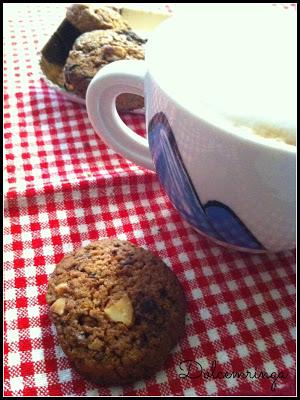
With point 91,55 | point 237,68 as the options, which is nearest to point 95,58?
point 91,55

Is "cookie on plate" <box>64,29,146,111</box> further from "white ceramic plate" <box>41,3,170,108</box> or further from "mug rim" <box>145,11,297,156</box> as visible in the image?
"mug rim" <box>145,11,297,156</box>

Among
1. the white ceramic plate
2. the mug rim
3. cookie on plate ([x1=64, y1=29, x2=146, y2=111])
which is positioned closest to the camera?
the mug rim

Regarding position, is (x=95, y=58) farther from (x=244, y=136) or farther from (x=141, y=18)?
(x=244, y=136)

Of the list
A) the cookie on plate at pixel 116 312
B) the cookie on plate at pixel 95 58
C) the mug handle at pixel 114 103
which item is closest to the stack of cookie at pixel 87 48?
the cookie on plate at pixel 95 58

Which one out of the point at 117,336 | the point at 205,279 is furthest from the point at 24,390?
the point at 205,279

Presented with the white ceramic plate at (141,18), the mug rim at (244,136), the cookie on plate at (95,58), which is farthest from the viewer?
the white ceramic plate at (141,18)

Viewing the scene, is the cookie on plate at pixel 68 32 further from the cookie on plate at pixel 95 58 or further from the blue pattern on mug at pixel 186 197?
the blue pattern on mug at pixel 186 197

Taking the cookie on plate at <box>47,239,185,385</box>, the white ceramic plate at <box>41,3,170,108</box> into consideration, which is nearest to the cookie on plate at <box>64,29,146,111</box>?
the white ceramic plate at <box>41,3,170,108</box>
